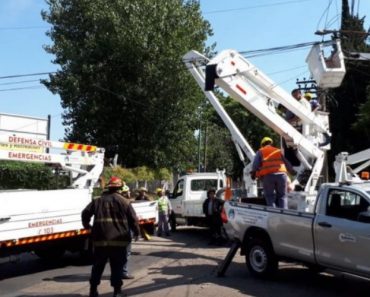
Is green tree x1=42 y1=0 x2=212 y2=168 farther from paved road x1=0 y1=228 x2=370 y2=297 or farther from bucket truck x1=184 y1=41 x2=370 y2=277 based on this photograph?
paved road x1=0 y1=228 x2=370 y2=297

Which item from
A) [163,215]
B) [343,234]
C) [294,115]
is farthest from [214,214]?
[343,234]

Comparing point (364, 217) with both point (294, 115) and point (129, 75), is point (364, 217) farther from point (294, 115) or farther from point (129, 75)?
point (129, 75)

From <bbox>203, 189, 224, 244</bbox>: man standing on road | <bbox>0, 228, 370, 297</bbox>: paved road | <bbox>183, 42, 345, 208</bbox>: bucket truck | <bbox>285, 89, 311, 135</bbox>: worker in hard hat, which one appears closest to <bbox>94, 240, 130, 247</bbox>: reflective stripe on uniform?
<bbox>0, 228, 370, 297</bbox>: paved road

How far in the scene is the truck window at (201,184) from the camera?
63.5ft

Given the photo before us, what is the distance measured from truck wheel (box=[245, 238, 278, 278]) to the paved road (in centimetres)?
17

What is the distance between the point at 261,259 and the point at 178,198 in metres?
9.65

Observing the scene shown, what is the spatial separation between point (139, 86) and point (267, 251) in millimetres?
22962

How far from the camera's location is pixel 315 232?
29.5 feet

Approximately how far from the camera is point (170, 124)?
3319 cm

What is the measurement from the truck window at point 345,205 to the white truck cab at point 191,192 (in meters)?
9.90

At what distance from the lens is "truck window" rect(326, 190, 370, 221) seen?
8.61 m

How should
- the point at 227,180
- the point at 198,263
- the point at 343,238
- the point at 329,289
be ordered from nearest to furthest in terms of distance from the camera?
the point at 343,238 → the point at 329,289 → the point at 198,263 → the point at 227,180

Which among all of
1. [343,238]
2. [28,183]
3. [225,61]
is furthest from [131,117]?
[343,238]

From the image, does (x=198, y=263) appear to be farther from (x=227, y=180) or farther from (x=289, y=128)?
(x=227, y=180)
